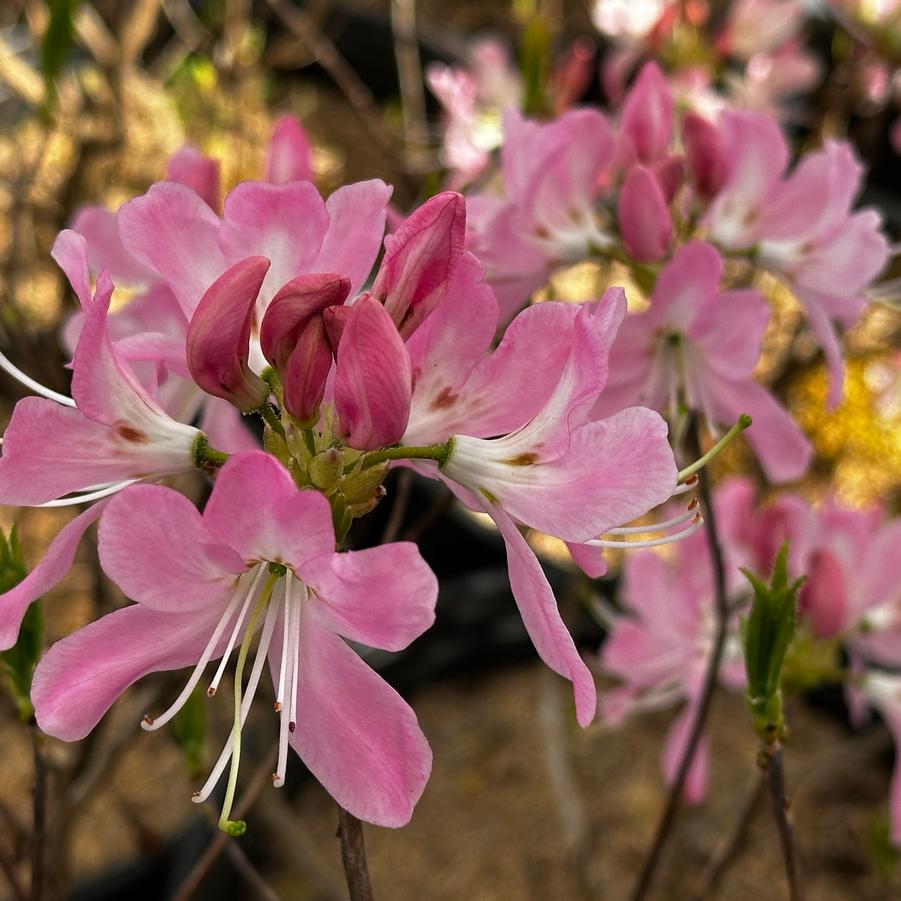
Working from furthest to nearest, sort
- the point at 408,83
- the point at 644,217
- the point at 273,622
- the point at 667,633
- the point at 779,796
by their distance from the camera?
the point at 408,83, the point at 667,633, the point at 644,217, the point at 779,796, the point at 273,622

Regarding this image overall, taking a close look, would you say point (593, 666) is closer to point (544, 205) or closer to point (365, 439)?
point (544, 205)

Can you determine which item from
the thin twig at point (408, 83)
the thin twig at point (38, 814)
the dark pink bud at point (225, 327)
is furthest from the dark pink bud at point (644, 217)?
the thin twig at point (408, 83)

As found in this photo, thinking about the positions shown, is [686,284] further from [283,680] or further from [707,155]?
[283,680]

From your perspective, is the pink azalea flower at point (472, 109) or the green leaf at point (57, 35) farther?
the pink azalea flower at point (472, 109)

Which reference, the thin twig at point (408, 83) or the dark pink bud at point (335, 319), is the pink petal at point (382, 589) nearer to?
the dark pink bud at point (335, 319)

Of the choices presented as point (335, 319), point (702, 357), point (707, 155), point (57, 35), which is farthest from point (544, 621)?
point (57, 35)

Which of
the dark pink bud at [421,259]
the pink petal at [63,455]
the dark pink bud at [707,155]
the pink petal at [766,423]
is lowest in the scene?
the pink petal at [766,423]

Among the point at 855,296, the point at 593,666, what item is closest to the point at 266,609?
the point at 855,296

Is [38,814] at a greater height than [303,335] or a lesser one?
lesser
